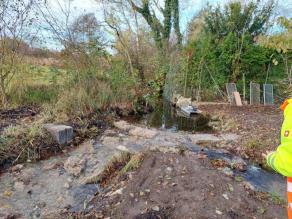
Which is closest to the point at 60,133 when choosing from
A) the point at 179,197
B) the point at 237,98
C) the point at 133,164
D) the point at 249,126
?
the point at 133,164

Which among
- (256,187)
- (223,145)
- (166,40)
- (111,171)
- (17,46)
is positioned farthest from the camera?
(166,40)

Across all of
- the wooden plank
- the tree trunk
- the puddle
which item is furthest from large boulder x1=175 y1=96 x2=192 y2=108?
the puddle

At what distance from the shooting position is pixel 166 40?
55.0ft

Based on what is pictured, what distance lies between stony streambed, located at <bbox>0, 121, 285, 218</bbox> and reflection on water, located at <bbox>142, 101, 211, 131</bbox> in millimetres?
2165

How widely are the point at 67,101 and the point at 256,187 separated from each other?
4.94 m

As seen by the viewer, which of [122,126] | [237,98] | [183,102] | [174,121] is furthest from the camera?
[183,102]

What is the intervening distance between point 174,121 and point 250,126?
8.23 feet

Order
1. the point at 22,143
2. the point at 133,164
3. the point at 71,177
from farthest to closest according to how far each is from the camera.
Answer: the point at 22,143 → the point at 71,177 → the point at 133,164

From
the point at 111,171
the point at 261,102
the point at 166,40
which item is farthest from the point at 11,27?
the point at 166,40

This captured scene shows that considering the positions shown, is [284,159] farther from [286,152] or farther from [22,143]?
[22,143]

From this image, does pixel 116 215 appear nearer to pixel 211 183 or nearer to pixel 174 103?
pixel 211 183

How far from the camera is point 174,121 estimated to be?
951 centimetres

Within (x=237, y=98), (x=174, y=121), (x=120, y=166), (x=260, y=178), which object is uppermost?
(x=237, y=98)

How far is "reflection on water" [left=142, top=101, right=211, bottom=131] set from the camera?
848 cm
